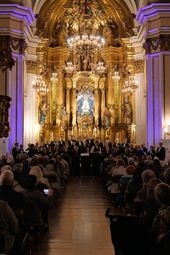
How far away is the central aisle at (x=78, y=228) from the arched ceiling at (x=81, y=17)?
1854 cm

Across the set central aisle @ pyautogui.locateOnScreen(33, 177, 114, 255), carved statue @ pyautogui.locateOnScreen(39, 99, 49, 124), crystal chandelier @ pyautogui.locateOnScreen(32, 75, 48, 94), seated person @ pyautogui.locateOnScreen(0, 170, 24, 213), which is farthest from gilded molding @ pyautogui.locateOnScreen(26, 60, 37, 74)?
seated person @ pyautogui.locateOnScreen(0, 170, 24, 213)

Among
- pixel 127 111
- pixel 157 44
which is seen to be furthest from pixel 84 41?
pixel 157 44

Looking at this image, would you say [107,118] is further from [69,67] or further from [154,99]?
[154,99]

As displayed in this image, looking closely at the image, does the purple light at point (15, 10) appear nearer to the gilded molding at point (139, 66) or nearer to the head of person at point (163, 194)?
the gilded molding at point (139, 66)

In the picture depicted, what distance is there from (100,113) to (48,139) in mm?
4051

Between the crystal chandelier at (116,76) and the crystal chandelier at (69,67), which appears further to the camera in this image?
the crystal chandelier at (116,76)

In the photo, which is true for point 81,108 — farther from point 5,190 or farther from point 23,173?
point 5,190

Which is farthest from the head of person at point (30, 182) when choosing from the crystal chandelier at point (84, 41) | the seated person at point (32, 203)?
the crystal chandelier at point (84, 41)

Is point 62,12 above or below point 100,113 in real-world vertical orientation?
above

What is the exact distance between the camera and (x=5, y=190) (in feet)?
22.0

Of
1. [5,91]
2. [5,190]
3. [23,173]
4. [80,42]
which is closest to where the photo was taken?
[5,190]

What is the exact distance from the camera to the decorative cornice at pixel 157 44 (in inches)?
914

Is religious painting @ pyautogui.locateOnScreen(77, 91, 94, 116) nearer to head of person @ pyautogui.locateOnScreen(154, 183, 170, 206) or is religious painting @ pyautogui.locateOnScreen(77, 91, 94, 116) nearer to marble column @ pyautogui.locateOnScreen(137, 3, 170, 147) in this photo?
marble column @ pyautogui.locateOnScreen(137, 3, 170, 147)

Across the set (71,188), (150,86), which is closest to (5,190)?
(71,188)
